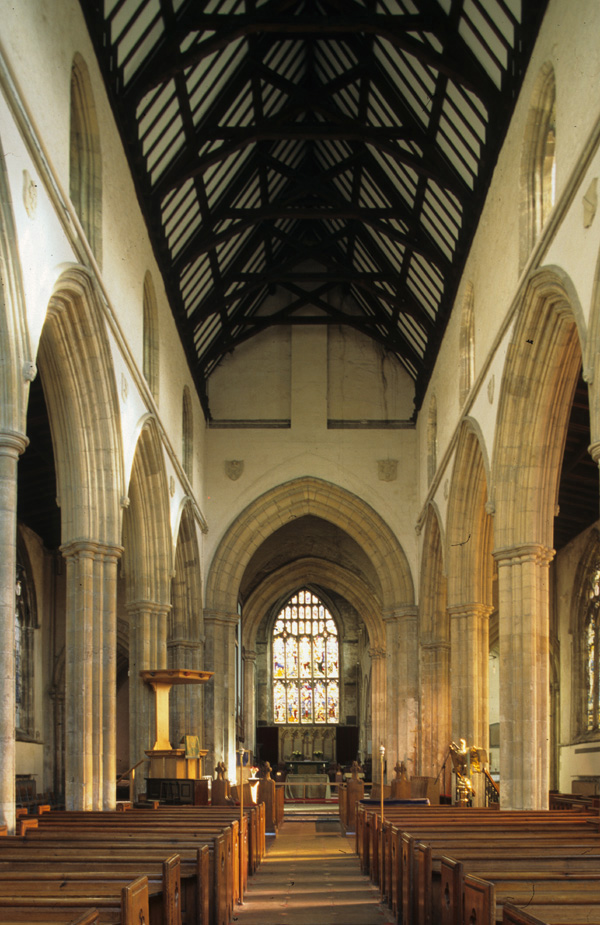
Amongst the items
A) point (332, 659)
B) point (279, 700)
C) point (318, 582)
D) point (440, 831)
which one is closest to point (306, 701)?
point (279, 700)

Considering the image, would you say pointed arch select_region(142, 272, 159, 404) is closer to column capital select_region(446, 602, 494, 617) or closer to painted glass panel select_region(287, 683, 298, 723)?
column capital select_region(446, 602, 494, 617)

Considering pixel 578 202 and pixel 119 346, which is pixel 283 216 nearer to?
pixel 119 346

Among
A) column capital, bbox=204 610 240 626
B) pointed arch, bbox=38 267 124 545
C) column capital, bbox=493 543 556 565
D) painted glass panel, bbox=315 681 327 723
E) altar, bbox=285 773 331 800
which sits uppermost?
pointed arch, bbox=38 267 124 545

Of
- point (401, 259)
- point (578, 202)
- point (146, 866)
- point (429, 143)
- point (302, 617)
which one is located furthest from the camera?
point (302, 617)

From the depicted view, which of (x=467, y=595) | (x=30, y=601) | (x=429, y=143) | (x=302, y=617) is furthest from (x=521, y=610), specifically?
(x=302, y=617)

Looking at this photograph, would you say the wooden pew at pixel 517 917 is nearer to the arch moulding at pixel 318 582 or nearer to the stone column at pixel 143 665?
the stone column at pixel 143 665

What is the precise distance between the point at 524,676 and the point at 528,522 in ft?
6.03

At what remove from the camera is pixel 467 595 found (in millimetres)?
17516

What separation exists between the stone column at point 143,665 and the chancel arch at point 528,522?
17.3 ft

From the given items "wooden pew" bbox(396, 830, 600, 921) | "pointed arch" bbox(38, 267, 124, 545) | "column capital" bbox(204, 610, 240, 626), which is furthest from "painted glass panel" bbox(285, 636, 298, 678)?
"wooden pew" bbox(396, 830, 600, 921)

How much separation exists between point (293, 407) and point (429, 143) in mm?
9008

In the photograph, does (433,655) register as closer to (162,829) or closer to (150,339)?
(150,339)

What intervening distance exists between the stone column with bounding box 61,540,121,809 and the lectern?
5.88 feet

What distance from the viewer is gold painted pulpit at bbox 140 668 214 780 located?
1499 centimetres
